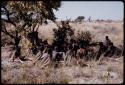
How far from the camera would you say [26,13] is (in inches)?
515

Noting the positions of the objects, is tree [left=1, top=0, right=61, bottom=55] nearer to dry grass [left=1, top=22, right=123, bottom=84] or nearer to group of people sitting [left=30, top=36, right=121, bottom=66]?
group of people sitting [left=30, top=36, right=121, bottom=66]

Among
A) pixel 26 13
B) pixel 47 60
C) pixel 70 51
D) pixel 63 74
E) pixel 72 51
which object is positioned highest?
pixel 26 13

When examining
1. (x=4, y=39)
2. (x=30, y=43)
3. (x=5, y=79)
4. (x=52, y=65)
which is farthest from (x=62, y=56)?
(x=4, y=39)

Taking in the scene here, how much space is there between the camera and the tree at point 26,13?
41.1 ft

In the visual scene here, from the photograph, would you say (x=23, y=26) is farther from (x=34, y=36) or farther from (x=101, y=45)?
(x=101, y=45)

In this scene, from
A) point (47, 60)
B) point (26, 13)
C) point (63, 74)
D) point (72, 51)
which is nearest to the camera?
point (63, 74)

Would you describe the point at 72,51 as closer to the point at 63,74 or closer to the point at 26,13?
the point at 26,13

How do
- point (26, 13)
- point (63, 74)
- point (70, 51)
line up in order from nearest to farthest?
point (63, 74)
point (70, 51)
point (26, 13)

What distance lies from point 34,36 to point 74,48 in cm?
189

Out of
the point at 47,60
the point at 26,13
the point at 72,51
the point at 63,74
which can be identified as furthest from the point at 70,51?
the point at 63,74

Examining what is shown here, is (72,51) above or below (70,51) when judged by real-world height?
below

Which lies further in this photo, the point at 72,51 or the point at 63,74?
the point at 72,51

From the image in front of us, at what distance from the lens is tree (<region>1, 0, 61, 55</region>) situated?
12.5m

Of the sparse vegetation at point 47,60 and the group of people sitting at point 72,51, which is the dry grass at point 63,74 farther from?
the group of people sitting at point 72,51
